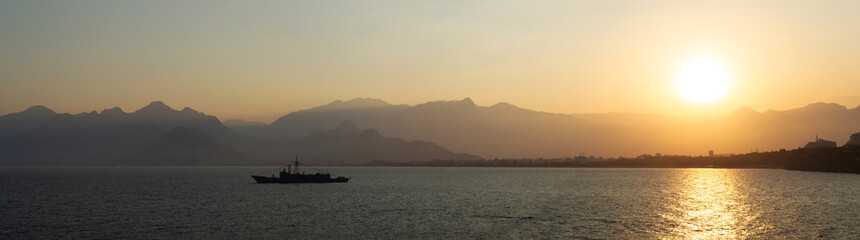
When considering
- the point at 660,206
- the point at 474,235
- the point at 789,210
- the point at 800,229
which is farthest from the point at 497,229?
the point at 789,210

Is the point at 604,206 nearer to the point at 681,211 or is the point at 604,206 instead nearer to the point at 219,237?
the point at 681,211

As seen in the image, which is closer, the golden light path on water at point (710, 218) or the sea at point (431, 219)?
the sea at point (431, 219)

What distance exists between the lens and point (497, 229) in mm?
73000

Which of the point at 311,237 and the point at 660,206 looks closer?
the point at 311,237

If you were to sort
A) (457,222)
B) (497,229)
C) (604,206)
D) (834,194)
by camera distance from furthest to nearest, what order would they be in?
(834,194) < (604,206) < (457,222) < (497,229)

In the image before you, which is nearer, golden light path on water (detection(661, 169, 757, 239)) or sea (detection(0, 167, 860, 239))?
sea (detection(0, 167, 860, 239))

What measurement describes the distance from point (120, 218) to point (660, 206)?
84118mm

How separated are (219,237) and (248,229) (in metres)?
7.20

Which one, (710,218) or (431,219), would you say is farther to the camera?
(710,218)

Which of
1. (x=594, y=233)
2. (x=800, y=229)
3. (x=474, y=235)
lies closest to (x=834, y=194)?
(x=800, y=229)

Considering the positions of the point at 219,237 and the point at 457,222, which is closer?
the point at 219,237

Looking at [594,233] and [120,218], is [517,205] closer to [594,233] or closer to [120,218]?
[594,233]

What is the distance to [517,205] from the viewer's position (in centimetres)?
10944

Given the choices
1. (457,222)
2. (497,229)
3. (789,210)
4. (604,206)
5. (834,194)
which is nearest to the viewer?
(497,229)
